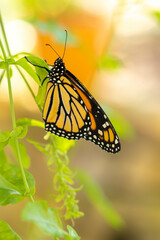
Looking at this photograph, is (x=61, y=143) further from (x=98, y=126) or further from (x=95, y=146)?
(x=95, y=146)

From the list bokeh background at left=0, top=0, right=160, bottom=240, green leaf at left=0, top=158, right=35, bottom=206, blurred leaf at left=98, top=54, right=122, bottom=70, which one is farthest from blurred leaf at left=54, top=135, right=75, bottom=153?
bokeh background at left=0, top=0, right=160, bottom=240

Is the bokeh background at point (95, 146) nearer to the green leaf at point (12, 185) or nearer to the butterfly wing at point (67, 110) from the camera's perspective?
the butterfly wing at point (67, 110)

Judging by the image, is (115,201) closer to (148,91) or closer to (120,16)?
(148,91)

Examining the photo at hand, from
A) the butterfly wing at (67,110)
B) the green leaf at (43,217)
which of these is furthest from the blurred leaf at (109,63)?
the green leaf at (43,217)

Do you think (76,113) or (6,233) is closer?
(6,233)

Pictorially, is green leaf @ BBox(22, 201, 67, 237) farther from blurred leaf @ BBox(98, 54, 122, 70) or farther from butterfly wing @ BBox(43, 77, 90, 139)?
blurred leaf @ BBox(98, 54, 122, 70)

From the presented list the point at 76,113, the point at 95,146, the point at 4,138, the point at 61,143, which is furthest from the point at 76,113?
the point at 95,146
